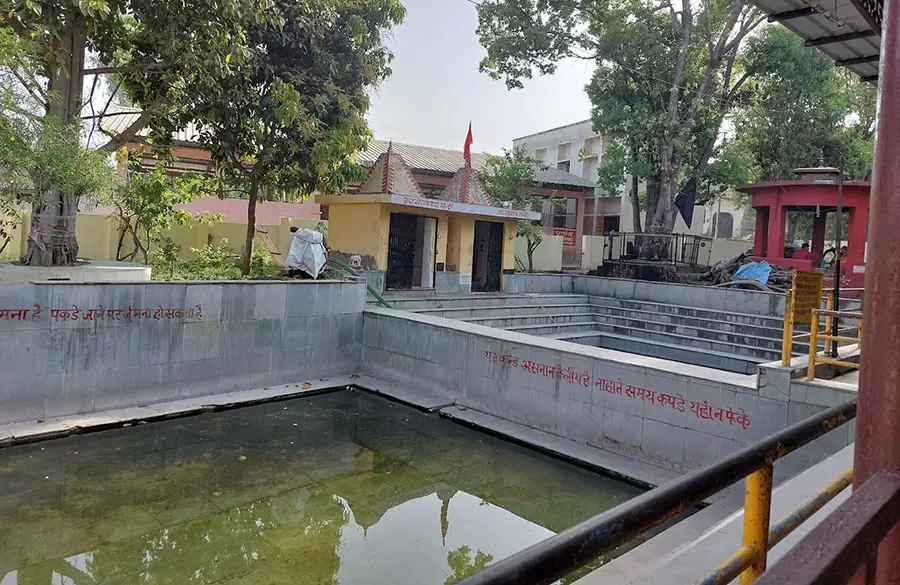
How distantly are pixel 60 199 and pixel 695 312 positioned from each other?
11.7 metres

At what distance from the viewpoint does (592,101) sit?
739 inches

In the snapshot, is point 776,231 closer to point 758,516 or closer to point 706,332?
point 706,332

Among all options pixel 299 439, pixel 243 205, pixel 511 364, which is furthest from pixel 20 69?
pixel 243 205

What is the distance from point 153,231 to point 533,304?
26.9 ft

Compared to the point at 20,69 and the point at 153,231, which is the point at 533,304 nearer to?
the point at 153,231

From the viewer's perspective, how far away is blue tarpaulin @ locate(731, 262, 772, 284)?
14359mm

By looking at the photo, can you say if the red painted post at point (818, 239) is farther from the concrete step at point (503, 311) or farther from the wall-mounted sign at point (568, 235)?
the wall-mounted sign at point (568, 235)

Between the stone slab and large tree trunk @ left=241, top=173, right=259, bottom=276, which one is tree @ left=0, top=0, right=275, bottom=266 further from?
the stone slab

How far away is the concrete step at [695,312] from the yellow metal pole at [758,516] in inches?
441

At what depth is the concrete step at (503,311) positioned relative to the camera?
39.7 feet

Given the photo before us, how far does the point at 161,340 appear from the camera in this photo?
8086 mm

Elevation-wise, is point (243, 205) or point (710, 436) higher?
point (243, 205)

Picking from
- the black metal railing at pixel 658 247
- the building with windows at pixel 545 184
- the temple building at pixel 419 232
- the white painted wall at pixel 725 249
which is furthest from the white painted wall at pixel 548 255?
the white painted wall at pixel 725 249

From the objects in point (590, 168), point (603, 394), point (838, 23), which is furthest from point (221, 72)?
point (590, 168)
